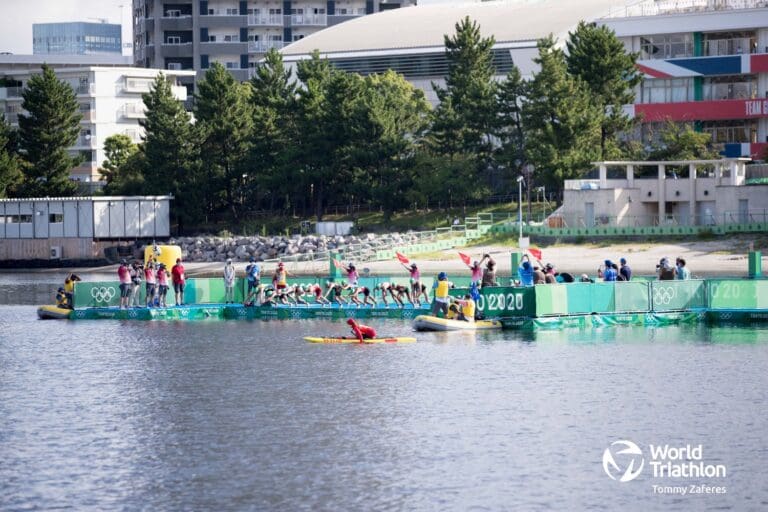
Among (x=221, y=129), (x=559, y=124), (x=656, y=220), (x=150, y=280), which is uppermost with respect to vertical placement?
(x=221, y=129)

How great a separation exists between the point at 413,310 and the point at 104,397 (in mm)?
19206

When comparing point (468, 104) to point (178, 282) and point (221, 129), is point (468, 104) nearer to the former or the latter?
point (221, 129)

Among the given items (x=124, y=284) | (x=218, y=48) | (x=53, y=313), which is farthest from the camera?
(x=218, y=48)

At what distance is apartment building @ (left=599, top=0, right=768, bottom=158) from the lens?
109438 millimetres

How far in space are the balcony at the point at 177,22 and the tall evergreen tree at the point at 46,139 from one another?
57.0m

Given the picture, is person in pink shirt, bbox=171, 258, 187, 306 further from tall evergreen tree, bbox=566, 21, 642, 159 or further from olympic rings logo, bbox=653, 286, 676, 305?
tall evergreen tree, bbox=566, 21, 642, 159

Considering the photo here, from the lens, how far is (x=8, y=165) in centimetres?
11362

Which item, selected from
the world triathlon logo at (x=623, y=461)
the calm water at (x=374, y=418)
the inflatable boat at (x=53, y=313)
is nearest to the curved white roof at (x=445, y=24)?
the inflatable boat at (x=53, y=313)

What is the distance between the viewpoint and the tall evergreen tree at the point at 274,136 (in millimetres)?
110500

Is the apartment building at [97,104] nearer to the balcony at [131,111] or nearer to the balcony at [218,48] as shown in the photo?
the balcony at [131,111]

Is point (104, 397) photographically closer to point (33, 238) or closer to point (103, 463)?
point (103, 463)

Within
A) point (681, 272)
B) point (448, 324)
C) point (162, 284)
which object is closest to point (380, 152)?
point (162, 284)

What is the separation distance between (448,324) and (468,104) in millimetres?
54192

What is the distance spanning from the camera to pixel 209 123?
376 feet
